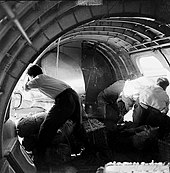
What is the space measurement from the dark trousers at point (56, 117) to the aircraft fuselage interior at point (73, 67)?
0.27 m

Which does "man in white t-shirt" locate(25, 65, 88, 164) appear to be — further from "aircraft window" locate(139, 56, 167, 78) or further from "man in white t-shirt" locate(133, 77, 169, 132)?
"aircraft window" locate(139, 56, 167, 78)

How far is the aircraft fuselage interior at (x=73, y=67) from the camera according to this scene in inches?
165

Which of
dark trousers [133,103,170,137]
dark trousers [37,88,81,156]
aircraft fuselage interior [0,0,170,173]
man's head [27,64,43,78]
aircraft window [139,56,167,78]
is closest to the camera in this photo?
aircraft fuselage interior [0,0,170,173]

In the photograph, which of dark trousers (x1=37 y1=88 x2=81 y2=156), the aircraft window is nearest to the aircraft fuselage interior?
the aircraft window

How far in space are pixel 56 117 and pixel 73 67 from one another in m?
4.66

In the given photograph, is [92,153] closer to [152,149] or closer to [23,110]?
[152,149]

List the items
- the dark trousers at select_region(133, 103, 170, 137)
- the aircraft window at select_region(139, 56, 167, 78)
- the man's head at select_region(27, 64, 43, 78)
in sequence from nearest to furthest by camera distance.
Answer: the man's head at select_region(27, 64, 43, 78), the dark trousers at select_region(133, 103, 170, 137), the aircraft window at select_region(139, 56, 167, 78)

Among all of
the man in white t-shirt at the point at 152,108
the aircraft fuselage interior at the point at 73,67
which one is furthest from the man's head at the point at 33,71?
the man in white t-shirt at the point at 152,108

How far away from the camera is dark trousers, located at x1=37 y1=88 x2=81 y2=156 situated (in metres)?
5.30

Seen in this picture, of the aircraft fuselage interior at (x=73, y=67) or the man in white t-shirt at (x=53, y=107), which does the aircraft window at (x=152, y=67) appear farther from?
the man in white t-shirt at (x=53, y=107)

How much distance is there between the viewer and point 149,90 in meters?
6.29

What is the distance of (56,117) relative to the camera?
5.38 m

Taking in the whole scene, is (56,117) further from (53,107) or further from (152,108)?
(152,108)

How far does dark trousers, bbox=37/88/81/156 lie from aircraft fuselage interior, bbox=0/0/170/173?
266 millimetres
